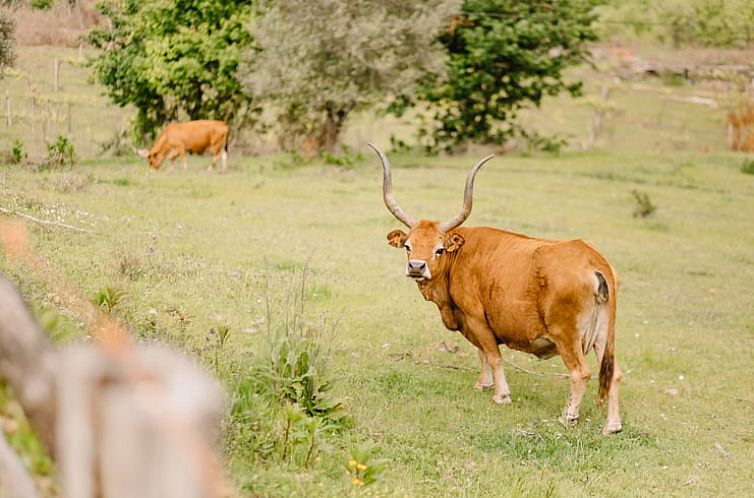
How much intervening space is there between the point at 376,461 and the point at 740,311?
7859mm

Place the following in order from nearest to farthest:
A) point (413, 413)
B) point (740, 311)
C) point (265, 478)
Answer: point (265, 478)
point (413, 413)
point (740, 311)

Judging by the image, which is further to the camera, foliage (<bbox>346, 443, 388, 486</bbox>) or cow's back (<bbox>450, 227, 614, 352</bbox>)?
cow's back (<bbox>450, 227, 614, 352</bbox>)

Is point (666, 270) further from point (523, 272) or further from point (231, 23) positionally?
point (231, 23)

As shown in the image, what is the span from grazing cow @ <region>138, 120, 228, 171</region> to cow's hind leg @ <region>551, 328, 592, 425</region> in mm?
11836

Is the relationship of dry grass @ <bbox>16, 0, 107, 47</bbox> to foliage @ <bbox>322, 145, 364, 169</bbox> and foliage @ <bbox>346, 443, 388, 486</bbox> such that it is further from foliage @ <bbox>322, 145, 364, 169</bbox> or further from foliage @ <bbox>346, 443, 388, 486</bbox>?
foliage @ <bbox>346, 443, 388, 486</bbox>

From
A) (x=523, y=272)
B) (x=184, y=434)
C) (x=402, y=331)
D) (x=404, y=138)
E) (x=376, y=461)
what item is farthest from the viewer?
(x=404, y=138)

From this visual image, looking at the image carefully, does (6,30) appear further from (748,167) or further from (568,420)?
(748,167)

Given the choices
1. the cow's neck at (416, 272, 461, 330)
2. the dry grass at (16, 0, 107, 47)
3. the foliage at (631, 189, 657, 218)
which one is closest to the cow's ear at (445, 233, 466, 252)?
the cow's neck at (416, 272, 461, 330)

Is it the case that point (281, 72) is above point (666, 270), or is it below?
above

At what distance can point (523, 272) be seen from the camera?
7.66 meters

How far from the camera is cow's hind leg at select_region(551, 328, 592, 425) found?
738 centimetres

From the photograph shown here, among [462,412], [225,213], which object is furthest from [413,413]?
[225,213]

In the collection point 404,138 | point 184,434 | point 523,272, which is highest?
point 184,434

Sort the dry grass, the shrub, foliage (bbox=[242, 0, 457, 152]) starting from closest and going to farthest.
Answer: the dry grass → the shrub → foliage (bbox=[242, 0, 457, 152])
